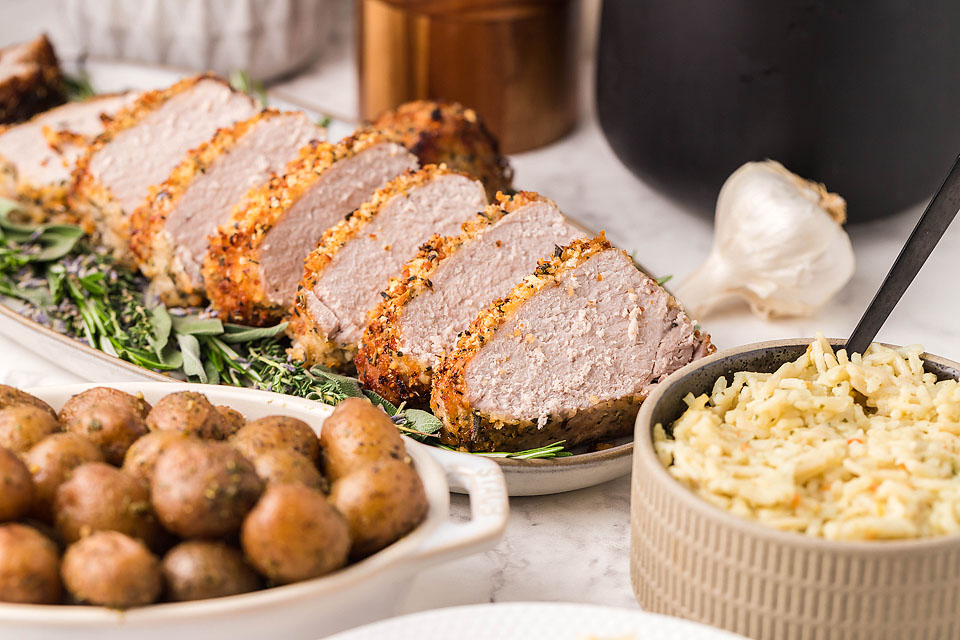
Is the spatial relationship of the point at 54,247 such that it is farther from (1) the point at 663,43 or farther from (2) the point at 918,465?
(2) the point at 918,465

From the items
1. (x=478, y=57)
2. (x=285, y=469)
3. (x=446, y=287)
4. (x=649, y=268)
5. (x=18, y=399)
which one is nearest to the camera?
(x=285, y=469)

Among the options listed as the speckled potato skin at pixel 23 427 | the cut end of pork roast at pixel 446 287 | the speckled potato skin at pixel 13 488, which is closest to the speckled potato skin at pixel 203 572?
the speckled potato skin at pixel 13 488

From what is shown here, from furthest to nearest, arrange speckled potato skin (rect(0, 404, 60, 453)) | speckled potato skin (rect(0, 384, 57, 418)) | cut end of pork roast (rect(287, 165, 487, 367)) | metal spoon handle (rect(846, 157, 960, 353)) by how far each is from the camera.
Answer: cut end of pork roast (rect(287, 165, 487, 367)) → metal spoon handle (rect(846, 157, 960, 353)) → speckled potato skin (rect(0, 384, 57, 418)) → speckled potato skin (rect(0, 404, 60, 453))

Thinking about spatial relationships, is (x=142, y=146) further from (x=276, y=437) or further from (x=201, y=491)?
(x=201, y=491)

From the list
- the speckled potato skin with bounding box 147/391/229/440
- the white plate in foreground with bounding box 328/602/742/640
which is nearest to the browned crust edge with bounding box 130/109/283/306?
the speckled potato skin with bounding box 147/391/229/440

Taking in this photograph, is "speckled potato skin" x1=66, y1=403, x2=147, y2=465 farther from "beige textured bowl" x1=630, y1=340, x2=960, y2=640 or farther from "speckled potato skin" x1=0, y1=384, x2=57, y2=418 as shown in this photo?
"beige textured bowl" x1=630, y1=340, x2=960, y2=640

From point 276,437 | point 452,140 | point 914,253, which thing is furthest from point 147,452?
point 452,140

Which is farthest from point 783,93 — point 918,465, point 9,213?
point 9,213
